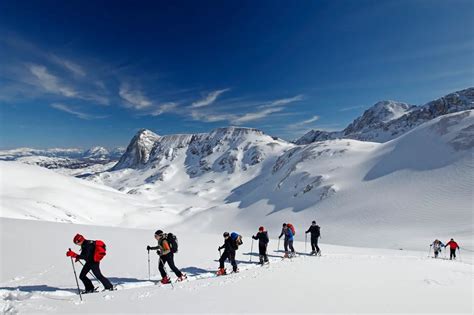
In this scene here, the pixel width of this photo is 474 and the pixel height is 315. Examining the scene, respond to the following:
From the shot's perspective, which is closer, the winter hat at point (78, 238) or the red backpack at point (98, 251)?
the winter hat at point (78, 238)

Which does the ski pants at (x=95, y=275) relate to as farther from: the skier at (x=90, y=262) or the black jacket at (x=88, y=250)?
the black jacket at (x=88, y=250)

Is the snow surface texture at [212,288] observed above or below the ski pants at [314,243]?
above

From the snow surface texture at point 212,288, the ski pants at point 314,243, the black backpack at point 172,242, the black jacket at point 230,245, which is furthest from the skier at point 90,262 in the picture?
the ski pants at point 314,243

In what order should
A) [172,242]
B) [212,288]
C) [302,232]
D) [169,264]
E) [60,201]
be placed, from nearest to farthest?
[212,288] → [169,264] → [172,242] → [302,232] → [60,201]

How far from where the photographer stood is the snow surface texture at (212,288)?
721cm

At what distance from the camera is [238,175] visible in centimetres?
17350

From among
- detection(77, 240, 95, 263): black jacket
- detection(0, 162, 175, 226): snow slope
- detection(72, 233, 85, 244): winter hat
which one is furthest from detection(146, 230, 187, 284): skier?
detection(0, 162, 175, 226): snow slope

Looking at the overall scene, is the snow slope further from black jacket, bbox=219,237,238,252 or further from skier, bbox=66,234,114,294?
black jacket, bbox=219,237,238,252

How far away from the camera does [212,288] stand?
935 centimetres

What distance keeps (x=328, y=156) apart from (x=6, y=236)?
7925 cm

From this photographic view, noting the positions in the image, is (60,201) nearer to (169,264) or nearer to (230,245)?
(230,245)

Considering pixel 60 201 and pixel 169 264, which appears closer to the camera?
pixel 169 264

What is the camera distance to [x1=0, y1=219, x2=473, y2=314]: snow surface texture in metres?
7.21

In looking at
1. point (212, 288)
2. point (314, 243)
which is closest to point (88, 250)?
point (212, 288)
